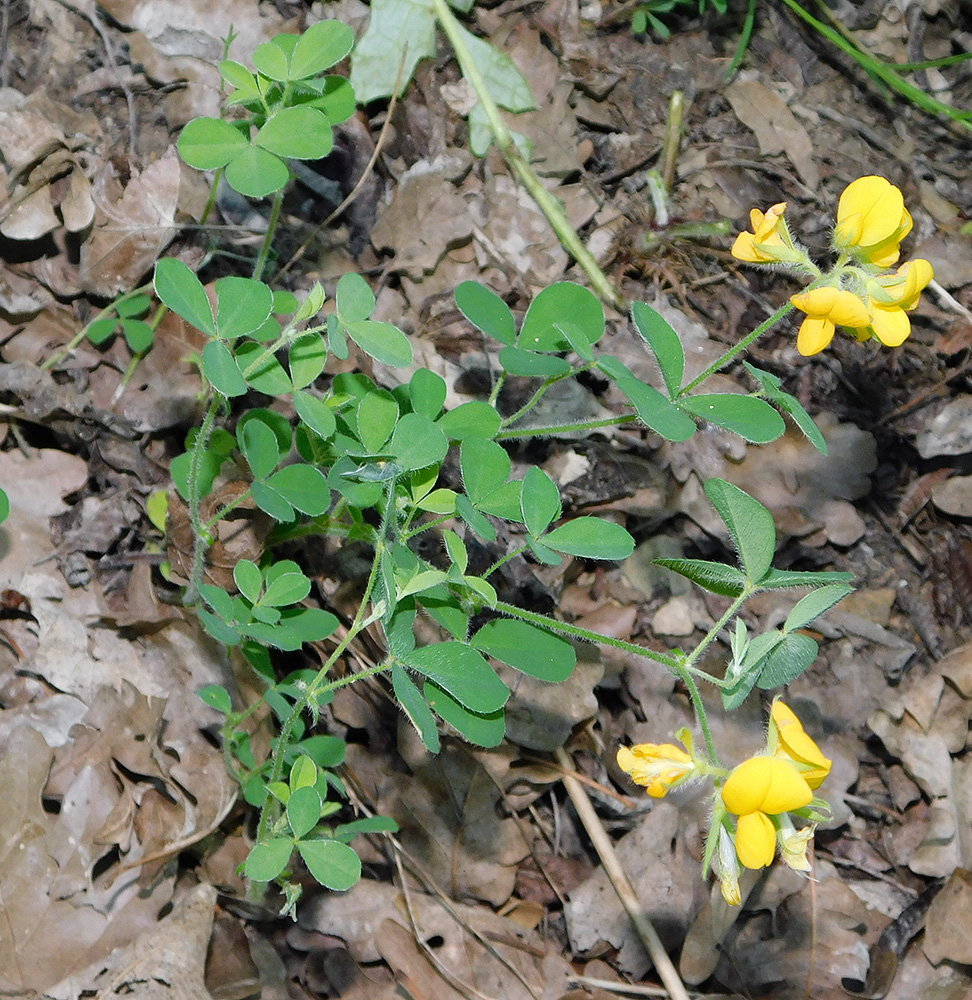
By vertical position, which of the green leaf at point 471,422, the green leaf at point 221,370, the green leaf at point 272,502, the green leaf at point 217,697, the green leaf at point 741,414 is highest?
the green leaf at point 741,414

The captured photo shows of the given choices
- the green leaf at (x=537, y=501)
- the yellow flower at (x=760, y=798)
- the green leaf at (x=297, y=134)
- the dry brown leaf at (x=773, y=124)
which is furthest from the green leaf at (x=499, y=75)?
the yellow flower at (x=760, y=798)

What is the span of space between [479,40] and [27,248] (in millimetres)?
1789

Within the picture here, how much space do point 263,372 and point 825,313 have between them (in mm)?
1284

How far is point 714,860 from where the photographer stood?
1858 millimetres

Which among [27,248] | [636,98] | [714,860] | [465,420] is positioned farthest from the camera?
[636,98]

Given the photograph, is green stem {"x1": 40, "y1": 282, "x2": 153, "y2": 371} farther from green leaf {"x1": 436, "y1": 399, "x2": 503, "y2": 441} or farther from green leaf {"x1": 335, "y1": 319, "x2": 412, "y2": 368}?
green leaf {"x1": 436, "y1": 399, "x2": 503, "y2": 441}

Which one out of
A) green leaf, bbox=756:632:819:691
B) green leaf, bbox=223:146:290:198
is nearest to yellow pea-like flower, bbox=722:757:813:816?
green leaf, bbox=756:632:819:691

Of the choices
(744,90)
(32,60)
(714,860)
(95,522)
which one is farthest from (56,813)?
(744,90)

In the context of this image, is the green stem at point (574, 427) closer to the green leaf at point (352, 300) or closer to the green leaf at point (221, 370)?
the green leaf at point (352, 300)

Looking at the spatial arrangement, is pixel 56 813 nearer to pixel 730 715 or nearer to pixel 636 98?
pixel 730 715

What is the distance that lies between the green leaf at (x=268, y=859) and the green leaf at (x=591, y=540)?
0.86 metres

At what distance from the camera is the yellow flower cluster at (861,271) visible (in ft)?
6.15

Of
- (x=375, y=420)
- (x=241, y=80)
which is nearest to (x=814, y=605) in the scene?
(x=375, y=420)

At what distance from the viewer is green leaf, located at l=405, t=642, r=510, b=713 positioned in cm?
178
